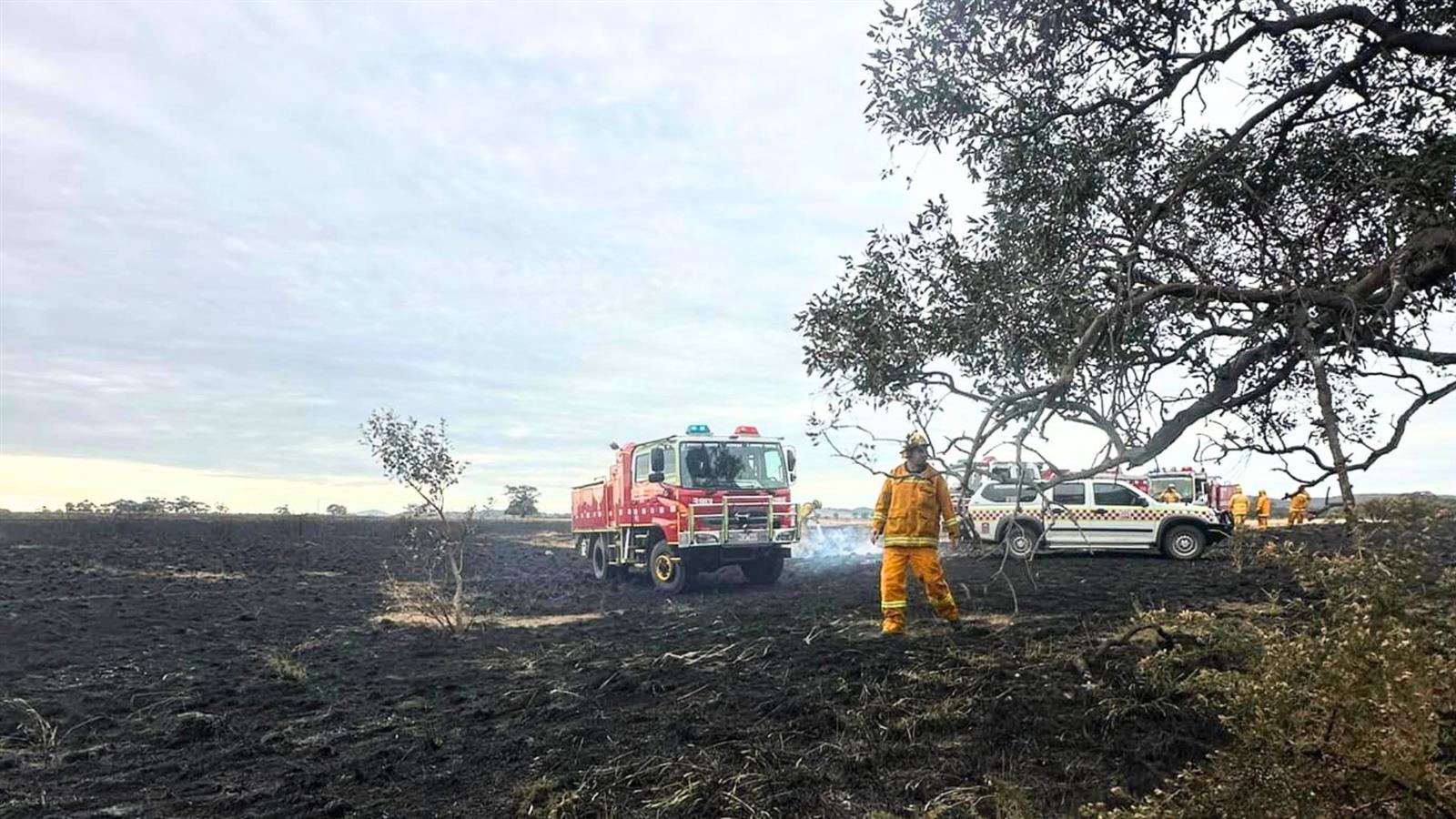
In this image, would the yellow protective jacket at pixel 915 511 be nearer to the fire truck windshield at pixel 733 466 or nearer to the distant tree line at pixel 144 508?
the fire truck windshield at pixel 733 466

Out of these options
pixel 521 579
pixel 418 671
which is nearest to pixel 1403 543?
pixel 418 671

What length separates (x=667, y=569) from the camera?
1695 cm

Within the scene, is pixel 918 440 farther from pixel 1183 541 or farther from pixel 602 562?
pixel 1183 541

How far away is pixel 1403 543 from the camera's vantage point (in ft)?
13.7

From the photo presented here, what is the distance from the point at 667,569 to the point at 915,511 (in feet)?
26.4

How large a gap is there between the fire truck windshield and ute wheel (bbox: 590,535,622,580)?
3640 mm

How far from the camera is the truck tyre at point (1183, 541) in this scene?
18.8 meters

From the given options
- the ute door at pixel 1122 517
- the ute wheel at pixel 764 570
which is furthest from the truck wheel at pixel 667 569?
the ute door at pixel 1122 517

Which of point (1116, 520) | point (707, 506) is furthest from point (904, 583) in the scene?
point (1116, 520)

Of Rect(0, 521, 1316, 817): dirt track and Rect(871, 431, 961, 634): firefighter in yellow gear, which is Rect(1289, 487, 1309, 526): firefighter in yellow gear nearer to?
Rect(0, 521, 1316, 817): dirt track

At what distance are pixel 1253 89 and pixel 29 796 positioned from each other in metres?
9.35

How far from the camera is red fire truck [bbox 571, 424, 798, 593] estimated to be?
15.9 metres

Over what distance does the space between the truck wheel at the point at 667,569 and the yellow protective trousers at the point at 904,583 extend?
23.5 feet

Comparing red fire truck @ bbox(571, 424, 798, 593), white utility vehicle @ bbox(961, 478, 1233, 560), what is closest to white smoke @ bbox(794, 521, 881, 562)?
white utility vehicle @ bbox(961, 478, 1233, 560)
